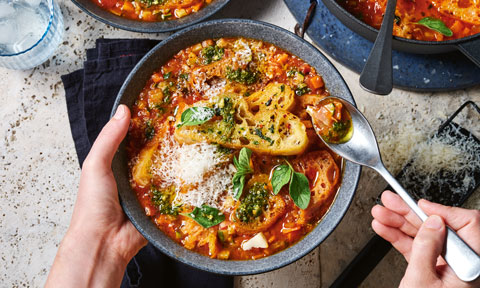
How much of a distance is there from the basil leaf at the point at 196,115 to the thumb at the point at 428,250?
1.33 metres

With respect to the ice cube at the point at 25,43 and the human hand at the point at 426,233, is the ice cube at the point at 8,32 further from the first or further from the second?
the human hand at the point at 426,233

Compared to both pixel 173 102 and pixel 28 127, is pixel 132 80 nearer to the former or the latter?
pixel 173 102

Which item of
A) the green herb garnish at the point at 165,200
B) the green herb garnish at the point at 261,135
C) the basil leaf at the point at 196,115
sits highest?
the basil leaf at the point at 196,115

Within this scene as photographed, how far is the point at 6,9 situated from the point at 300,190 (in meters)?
2.66

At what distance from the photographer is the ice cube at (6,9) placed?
12.6 ft

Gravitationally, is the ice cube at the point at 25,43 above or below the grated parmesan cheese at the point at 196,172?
above

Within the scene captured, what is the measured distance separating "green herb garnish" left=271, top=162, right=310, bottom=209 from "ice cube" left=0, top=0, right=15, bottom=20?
2465mm

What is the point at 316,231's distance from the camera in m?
3.06

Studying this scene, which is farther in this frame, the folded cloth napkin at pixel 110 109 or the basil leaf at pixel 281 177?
the folded cloth napkin at pixel 110 109

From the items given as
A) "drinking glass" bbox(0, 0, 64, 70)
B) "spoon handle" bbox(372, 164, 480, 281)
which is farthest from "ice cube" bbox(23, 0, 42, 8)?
"spoon handle" bbox(372, 164, 480, 281)

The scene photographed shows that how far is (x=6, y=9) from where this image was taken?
387 centimetres

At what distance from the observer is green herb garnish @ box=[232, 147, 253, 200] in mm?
2958

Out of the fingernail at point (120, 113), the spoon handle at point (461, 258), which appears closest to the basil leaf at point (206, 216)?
the fingernail at point (120, 113)

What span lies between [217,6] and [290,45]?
74cm
